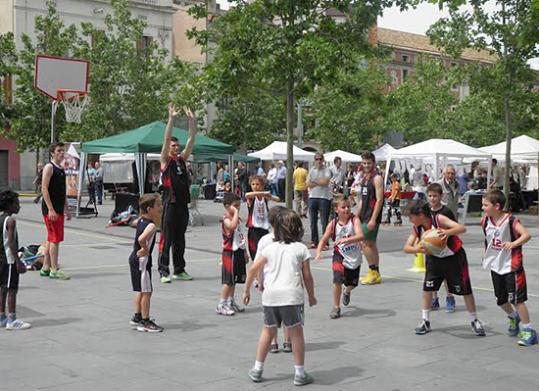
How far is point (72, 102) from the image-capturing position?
26.4 meters

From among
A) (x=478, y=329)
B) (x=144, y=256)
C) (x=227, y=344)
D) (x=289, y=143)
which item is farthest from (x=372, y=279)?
(x=289, y=143)

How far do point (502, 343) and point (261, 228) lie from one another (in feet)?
9.75

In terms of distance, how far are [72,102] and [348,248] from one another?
20.4 m

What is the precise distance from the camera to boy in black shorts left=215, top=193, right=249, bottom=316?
25.5 feet

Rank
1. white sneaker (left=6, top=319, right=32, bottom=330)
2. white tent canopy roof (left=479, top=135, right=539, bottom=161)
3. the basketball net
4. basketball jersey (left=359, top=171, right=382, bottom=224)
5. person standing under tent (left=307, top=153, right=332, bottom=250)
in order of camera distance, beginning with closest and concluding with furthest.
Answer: white sneaker (left=6, top=319, right=32, bottom=330)
basketball jersey (left=359, top=171, right=382, bottom=224)
person standing under tent (left=307, top=153, right=332, bottom=250)
the basketball net
white tent canopy roof (left=479, top=135, right=539, bottom=161)

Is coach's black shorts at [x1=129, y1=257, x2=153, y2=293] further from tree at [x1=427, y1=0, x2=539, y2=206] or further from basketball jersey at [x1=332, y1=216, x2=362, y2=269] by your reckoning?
tree at [x1=427, y1=0, x2=539, y2=206]

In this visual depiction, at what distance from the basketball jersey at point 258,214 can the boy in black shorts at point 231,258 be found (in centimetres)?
49

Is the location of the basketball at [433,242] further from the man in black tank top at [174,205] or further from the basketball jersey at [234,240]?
the man in black tank top at [174,205]

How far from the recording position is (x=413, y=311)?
8.10 m

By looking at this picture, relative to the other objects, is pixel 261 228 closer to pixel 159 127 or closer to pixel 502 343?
pixel 502 343

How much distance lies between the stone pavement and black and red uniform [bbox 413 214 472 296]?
0.44 meters

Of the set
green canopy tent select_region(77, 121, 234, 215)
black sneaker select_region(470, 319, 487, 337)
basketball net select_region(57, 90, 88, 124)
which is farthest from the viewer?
basketball net select_region(57, 90, 88, 124)

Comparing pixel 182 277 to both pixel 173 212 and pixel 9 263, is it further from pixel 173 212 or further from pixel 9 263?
pixel 9 263

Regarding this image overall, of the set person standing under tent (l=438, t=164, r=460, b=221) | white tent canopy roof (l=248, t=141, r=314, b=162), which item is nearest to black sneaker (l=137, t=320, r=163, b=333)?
person standing under tent (l=438, t=164, r=460, b=221)
